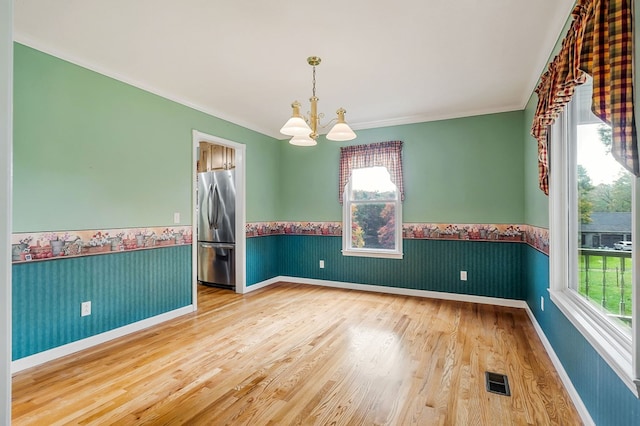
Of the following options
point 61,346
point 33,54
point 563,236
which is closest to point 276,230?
point 61,346

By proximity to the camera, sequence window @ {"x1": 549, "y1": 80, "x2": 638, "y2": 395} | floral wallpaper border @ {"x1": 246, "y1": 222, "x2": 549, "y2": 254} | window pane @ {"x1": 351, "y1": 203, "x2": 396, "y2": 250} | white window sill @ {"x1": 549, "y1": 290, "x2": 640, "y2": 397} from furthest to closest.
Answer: window pane @ {"x1": 351, "y1": 203, "x2": 396, "y2": 250}, floral wallpaper border @ {"x1": 246, "y1": 222, "x2": 549, "y2": 254}, window @ {"x1": 549, "y1": 80, "x2": 638, "y2": 395}, white window sill @ {"x1": 549, "y1": 290, "x2": 640, "y2": 397}

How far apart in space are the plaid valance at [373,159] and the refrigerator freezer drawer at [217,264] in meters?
1.95

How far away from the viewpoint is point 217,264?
4953 mm

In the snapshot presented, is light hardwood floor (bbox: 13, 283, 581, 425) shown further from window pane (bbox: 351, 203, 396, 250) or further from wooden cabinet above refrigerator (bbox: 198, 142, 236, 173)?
wooden cabinet above refrigerator (bbox: 198, 142, 236, 173)

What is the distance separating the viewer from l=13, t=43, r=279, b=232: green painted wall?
2.42m

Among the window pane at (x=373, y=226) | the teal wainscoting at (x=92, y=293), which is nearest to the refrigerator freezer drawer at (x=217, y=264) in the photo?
the teal wainscoting at (x=92, y=293)

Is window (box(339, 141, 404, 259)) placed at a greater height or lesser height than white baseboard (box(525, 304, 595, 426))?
greater

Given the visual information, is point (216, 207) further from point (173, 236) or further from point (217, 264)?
point (173, 236)

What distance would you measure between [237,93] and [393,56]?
178 centimetres

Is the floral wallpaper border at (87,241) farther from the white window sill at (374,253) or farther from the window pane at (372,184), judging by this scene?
the window pane at (372,184)

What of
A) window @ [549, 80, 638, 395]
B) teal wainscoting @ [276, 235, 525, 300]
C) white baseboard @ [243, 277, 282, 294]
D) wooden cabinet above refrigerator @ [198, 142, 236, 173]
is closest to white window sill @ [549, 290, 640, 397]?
window @ [549, 80, 638, 395]

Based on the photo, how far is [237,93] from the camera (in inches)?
139

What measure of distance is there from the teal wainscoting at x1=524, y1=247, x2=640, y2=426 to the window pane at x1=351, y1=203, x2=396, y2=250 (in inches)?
78.8

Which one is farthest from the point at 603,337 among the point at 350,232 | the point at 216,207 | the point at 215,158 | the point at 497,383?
the point at 215,158
